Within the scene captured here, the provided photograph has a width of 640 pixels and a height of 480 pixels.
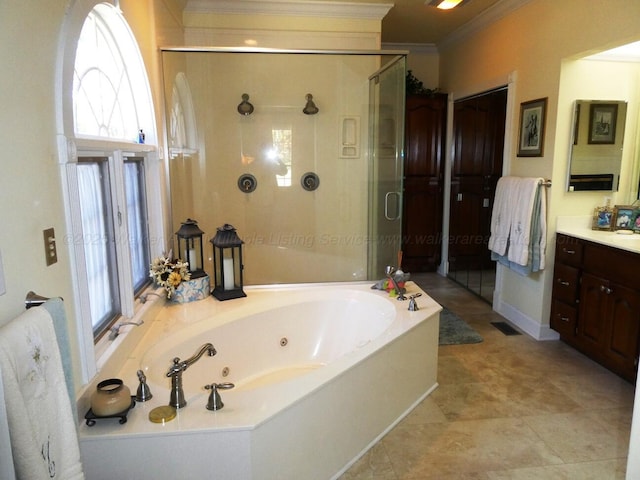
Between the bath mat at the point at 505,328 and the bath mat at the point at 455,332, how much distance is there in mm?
250

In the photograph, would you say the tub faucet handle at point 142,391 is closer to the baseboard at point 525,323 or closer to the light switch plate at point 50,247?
the light switch plate at point 50,247

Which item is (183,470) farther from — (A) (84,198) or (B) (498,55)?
(B) (498,55)

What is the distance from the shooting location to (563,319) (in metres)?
3.28

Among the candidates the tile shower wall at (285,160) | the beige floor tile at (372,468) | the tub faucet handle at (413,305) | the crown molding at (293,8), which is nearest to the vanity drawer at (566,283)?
the tub faucet handle at (413,305)

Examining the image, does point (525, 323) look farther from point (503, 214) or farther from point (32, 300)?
point (32, 300)

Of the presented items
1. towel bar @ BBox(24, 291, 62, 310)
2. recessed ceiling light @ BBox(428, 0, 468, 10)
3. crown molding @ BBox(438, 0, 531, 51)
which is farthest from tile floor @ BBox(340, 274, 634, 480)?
crown molding @ BBox(438, 0, 531, 51)

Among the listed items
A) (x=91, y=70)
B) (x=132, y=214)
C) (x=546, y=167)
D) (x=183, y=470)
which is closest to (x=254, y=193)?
(x=132, y=214)

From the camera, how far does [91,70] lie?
1.95m

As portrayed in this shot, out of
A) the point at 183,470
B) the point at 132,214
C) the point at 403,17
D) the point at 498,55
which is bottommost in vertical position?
the point at 183,470

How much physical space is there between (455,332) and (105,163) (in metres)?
2.92

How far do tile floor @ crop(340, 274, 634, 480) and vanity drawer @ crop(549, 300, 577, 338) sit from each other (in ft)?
0.51

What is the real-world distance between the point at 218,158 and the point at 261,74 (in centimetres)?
80

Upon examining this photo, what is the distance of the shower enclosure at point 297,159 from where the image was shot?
3.63 metres

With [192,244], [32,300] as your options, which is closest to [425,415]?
[192,244]
